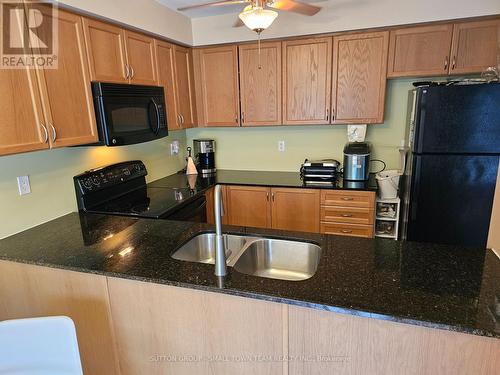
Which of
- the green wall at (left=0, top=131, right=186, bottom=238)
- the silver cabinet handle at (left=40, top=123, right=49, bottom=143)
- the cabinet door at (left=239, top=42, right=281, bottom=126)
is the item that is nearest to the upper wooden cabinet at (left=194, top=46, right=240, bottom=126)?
the cabinet door at (left=239, top=42, right=281, bottom=126)

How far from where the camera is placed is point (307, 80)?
111 inches

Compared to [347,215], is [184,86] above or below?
above

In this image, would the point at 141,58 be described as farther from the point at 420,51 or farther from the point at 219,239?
the point at 420,51

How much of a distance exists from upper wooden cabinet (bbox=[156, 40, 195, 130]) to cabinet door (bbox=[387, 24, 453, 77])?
5.89ft

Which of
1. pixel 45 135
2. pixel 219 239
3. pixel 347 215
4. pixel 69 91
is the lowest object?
pixel 347 215

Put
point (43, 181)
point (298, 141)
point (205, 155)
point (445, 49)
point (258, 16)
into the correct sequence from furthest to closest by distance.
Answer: point (205, 155)
point (298, 141)
point (445, 49)
point (43, 181)
point (258, 16)

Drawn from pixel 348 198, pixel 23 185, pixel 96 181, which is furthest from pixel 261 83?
pixel 23 185

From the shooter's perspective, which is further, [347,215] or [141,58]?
[347,215]

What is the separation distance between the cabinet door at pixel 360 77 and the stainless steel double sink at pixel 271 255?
65.9 inches

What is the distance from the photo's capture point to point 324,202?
2.75m

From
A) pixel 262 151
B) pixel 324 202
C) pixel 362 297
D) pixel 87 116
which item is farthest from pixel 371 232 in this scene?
pixel 87 116

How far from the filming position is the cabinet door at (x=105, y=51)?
6.23 ft

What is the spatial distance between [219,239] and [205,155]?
2300mm

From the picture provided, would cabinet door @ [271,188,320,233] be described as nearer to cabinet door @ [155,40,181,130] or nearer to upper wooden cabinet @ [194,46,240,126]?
upper wooden cabinet @ [194,46,240,126]
